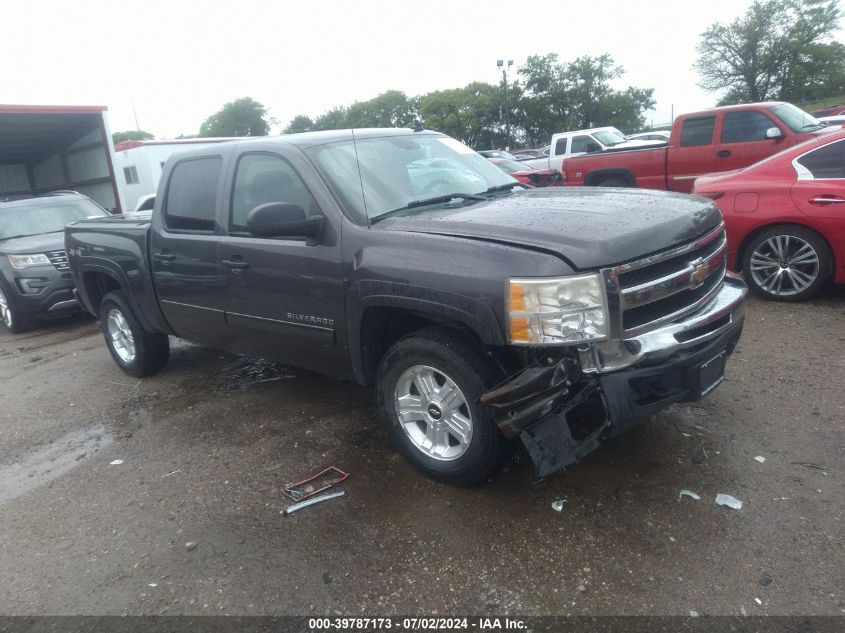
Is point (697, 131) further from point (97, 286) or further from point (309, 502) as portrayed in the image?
point (309, 502)

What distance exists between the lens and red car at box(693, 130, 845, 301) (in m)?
5.56

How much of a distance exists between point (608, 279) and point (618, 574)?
125 cm

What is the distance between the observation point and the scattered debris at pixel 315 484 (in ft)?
11.7

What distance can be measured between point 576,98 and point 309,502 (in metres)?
53.3

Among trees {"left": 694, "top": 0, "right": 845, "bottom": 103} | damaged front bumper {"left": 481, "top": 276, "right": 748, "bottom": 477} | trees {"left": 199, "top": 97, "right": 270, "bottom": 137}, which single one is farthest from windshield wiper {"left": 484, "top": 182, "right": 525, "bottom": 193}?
trees {"left": 199, "top": 97, "right": 270, "bottom": 137}

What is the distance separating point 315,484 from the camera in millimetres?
3658

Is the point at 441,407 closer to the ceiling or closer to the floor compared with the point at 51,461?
closer to the ceiling

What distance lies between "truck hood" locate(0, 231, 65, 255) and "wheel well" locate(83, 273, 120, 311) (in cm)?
300

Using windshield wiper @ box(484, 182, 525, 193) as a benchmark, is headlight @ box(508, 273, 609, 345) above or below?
below

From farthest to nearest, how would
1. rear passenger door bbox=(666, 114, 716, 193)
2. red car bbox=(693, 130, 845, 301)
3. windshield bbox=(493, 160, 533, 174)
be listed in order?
windshield bbox=(493, 160, 533, 174), rear passenger door bbox=(666, 114, 716, 193), red car bbox=(693, 130, 845, 301)

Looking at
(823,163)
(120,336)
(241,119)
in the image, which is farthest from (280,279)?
(241,119)

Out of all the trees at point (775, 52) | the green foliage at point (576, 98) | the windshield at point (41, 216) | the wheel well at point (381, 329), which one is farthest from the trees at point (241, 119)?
the wheel well at point (381, 329)

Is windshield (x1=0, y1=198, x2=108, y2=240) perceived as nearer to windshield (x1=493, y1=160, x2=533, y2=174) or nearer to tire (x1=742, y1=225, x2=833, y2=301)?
windshield (x1=493, y1=160, x2=533, y2=174)

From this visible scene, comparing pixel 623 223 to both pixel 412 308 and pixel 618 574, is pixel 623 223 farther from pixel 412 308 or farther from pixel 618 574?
pixel 618 574
